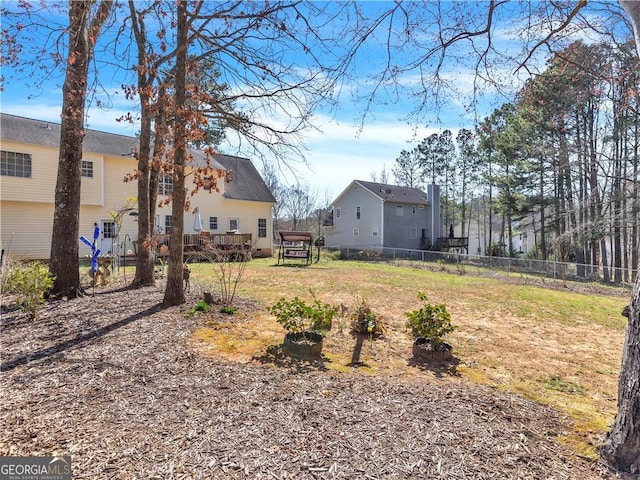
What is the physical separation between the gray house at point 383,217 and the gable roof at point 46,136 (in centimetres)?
1940

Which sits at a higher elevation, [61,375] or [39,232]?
[39,232]

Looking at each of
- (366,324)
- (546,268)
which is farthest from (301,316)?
(546,268)

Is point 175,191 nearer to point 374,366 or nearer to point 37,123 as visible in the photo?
point 374,366

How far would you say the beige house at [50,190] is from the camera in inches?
620

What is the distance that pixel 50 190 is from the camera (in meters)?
16.7

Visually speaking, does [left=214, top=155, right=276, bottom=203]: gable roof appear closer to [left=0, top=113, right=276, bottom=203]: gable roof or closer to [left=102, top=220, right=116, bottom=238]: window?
[left=0, top=113, right=276, bottom=203]: gable roof

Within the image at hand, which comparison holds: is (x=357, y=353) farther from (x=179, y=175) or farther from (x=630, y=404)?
(x=179, y=175)

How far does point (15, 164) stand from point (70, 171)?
42.9 ft

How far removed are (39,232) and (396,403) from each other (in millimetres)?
19588

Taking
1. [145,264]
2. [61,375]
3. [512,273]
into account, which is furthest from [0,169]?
[512,273]

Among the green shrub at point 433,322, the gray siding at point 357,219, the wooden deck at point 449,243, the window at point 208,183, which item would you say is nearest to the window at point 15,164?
the window at point 208,183

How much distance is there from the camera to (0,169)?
50.3 feet

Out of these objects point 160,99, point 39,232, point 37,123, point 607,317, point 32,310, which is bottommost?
point 607,317

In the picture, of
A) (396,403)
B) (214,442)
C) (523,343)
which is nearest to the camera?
(214,442)
